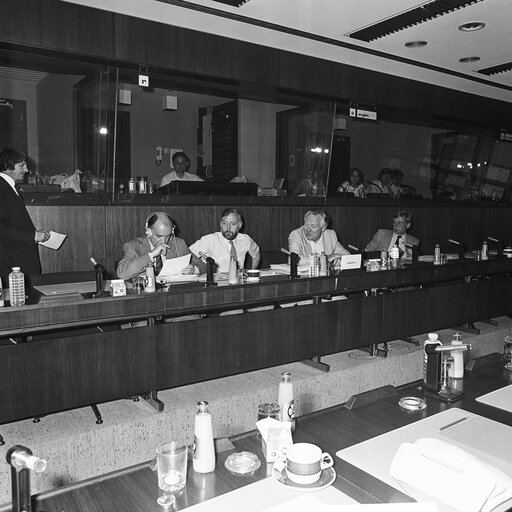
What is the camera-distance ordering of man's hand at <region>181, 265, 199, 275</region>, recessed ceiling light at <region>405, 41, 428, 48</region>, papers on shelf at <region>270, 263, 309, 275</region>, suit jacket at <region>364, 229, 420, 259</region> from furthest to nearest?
suit jacket at <region>364, 229, 420, 259</region> → recessed ceiling light at <region>405, 41, 428, 48</region> → papers on shelf at <region>270, 263, 309, 275</region> → man's hand at <region>181, 265, 199, 275</region>

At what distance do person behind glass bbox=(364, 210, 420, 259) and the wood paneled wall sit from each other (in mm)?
314

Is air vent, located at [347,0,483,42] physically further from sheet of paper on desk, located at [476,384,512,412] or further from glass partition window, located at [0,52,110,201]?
sheet of paper on desk, located at [476,384,512,412]

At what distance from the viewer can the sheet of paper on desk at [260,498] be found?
1157mm

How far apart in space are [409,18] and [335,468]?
3.45 m

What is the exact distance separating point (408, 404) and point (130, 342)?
151cm

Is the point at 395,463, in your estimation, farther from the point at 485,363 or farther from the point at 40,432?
the point at 40,432

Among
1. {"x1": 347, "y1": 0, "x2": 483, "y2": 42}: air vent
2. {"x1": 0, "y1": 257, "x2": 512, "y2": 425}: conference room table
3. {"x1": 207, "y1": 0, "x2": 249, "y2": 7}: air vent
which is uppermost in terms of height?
{"x1": 347, "y1": 0, "x2": 483, "y2": 42}: air vent

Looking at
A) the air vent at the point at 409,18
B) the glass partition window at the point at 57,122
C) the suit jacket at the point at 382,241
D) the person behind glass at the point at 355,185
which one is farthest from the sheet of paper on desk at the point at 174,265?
the person behind glass at the point at 355,185

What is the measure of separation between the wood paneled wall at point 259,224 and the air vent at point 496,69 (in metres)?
1.61

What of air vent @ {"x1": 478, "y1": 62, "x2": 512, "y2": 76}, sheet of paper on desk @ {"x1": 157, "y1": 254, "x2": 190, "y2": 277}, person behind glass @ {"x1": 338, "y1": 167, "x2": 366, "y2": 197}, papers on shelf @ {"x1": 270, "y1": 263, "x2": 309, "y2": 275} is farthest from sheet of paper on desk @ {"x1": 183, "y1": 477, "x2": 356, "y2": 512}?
air vent @ {"x1": 478, "y1": 62, "x2": 512, "y2": 76}

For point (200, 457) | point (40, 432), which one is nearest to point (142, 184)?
point (40, 432)

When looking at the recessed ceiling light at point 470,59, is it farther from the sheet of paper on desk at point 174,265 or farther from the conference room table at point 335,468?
the conference room table at point 335,468

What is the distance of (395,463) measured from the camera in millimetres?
1254

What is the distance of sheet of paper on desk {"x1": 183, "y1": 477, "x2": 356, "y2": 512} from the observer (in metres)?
1.16
